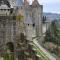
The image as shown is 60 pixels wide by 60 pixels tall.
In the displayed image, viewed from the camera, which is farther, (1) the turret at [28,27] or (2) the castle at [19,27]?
(1) the turret at [28,27]

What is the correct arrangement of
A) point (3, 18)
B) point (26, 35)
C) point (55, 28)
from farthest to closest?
point (55, 28) < point (26, 35) < point (3, 18)

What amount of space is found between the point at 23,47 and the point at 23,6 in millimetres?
687

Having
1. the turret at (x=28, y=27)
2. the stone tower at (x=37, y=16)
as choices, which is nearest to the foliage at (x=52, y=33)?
the stone tower at (x=37, y=16)

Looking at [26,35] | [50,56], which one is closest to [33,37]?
[26,35]

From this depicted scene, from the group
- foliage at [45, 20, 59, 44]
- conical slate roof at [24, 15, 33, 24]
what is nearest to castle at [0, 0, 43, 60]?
conical slate roof at [24, 15, 33, 24]

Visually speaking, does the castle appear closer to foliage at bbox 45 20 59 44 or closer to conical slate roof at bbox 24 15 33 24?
conical slate roof at bbox 24 15 33 24

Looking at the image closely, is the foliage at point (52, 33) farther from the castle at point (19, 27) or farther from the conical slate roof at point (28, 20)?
the conical slate roof at point (28, 20)

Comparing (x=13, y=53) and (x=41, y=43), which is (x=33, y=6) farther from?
(x=13, y=53)

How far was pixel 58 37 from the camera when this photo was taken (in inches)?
179

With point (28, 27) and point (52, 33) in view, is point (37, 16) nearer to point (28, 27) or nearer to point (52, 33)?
point (28, 27)

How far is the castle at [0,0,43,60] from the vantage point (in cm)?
391

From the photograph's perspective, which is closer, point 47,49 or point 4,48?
point 4,48

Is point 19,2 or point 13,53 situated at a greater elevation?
point 19,2

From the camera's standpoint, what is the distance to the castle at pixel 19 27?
154 inches
